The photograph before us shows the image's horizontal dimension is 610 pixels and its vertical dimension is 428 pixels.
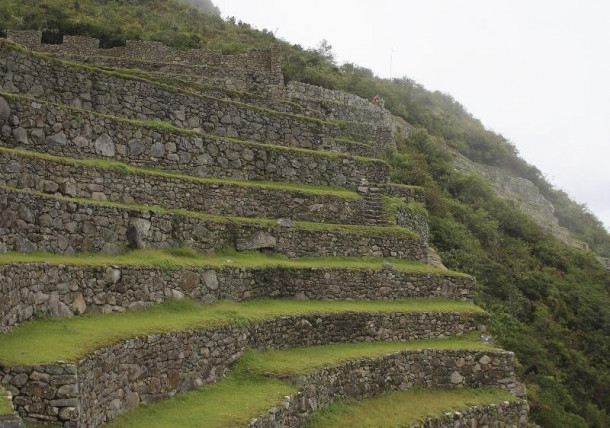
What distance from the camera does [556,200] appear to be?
165 feet

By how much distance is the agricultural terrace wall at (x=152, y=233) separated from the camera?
39.0 ft

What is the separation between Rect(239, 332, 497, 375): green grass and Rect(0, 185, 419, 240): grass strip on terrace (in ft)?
11.4

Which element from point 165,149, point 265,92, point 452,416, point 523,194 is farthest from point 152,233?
point 523,194

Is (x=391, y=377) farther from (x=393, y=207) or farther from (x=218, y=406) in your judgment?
(x=393, y=207)

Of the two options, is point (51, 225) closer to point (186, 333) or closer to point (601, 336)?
point (186, 333)

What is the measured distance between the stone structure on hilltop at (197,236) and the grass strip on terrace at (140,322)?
14 cm

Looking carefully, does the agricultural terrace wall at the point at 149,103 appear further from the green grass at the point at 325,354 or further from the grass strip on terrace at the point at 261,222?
the green grass at the point at 325,354

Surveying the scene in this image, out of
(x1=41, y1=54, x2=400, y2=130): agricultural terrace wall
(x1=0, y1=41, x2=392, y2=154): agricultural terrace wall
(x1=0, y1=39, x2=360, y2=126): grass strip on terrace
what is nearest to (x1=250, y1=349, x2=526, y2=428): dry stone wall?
(x1=0, y1=41, x2=392, y2=154): agricultural terrace wall

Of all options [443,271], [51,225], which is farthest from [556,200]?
[51,225]

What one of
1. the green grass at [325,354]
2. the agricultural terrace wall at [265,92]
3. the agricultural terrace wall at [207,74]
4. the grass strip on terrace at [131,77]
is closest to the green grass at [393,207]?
the grass strip on terrace at [131,77]

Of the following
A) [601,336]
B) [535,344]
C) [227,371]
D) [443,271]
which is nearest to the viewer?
[227,371]

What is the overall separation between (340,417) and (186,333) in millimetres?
3731

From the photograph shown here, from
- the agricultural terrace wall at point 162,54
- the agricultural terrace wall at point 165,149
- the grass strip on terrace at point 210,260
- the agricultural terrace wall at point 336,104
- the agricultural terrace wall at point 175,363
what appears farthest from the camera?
the agricultural terrace wall at point 336,104

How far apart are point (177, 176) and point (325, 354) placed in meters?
5.44
